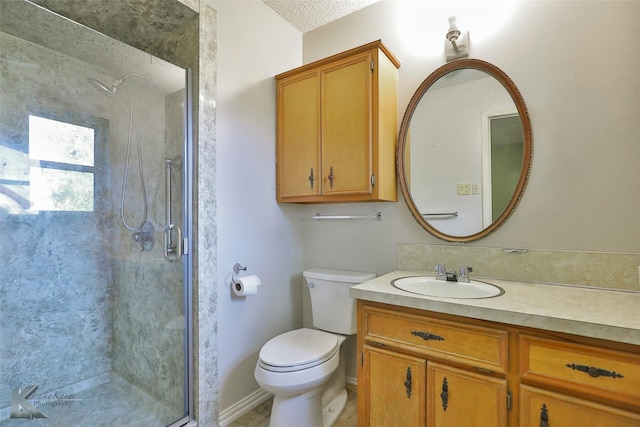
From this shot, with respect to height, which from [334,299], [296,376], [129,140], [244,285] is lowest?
[296,376]

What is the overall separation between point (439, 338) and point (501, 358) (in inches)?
8.4

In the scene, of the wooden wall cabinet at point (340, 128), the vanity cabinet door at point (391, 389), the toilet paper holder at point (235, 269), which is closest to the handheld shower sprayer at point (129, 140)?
the toilet paper holder at point (235, 269)

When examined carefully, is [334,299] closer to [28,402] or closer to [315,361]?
[315,361]

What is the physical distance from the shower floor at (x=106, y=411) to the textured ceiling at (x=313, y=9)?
2535mm

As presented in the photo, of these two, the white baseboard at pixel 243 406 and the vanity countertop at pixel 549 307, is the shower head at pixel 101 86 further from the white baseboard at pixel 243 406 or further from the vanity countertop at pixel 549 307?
the white baseboard at pixel 243 406

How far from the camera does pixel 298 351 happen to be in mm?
1552

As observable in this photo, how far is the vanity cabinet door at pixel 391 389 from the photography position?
1.24 meters

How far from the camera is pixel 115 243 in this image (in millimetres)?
1878

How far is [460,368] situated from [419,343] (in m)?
0.17

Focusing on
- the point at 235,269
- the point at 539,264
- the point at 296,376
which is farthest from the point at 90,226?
the point at 539,264

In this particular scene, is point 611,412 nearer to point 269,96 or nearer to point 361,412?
point 361,412

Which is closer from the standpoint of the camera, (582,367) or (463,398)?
(582,367)

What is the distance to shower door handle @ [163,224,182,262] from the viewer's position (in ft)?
5.33

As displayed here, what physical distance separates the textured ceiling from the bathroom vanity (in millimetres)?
1812
